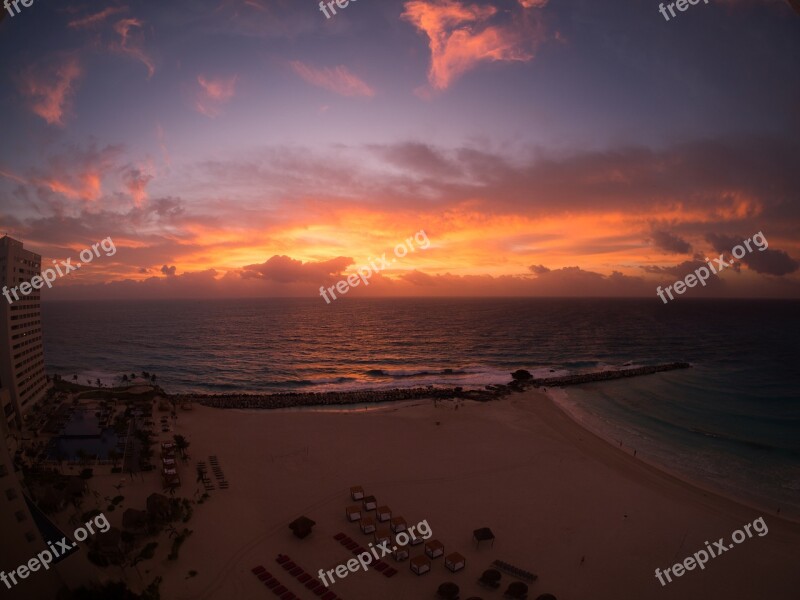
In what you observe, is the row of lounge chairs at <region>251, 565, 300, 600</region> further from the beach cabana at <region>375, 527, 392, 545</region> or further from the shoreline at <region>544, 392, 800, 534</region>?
the shoreline at <region>544, 392, 800, 534</region>

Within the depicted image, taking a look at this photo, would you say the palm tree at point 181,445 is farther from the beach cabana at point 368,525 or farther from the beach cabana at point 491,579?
the beach cabana at point 491,579

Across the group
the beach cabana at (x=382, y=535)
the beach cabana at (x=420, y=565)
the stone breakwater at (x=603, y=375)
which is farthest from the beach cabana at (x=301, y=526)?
the stone breakwater at (x=603, y=375)

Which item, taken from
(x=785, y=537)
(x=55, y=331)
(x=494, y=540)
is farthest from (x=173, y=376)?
(x=55, y=331)

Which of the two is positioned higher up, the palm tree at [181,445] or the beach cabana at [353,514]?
the palm tree at [181,445]

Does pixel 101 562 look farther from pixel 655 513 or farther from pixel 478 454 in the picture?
pixel 655 513

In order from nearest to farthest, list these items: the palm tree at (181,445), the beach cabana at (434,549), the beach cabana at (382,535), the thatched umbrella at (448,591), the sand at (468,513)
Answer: the thatched umbrella at (448,591) → the sand at (468,513) → the beach cabana at (434,549) → the beach cabana at (382,535) → the palm tree at (181,445)

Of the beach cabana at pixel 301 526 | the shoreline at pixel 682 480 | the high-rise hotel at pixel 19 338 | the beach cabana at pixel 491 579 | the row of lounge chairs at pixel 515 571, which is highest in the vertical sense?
the high-rise hotel at pixel 19 338

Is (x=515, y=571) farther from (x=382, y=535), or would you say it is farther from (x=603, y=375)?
(x=603, y=375)

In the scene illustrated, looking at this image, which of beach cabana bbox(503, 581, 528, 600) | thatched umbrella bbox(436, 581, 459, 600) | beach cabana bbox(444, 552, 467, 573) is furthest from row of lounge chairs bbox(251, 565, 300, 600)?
beach cabana bbox(503, 581, 528, 600)
